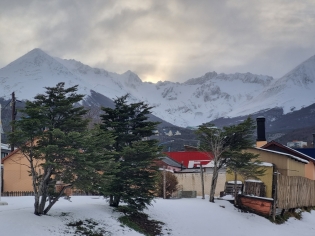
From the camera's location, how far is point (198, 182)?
1772 inches

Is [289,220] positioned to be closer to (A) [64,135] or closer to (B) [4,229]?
(A) [64,135]

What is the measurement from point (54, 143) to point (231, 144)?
1784 cm

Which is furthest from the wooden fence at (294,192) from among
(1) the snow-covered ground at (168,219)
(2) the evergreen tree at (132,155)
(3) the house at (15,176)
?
(3) the house at (15,176)

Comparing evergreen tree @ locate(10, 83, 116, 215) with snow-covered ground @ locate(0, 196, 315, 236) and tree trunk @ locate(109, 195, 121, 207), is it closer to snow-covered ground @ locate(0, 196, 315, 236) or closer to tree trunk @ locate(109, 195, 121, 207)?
snow-covered ground @ locate(0, 196, 315, 236)

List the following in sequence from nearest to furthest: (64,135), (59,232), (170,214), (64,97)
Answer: (59,232)
(64,135)
(64,97)
(170,214)

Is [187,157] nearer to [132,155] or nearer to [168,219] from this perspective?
[168,219]

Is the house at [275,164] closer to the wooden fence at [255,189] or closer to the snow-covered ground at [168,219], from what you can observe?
the wooden fence at [255,189]

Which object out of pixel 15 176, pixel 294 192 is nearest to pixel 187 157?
pixel 15 176

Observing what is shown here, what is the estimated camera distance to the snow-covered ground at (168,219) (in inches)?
781

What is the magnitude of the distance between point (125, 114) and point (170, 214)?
6.41m

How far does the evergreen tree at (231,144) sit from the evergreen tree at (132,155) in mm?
8719

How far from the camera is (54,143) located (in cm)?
2138

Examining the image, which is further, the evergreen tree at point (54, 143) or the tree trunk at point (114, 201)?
the tree trunk at point (114, 201)

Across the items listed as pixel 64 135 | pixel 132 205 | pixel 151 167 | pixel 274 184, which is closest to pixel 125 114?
pixel 151 167
